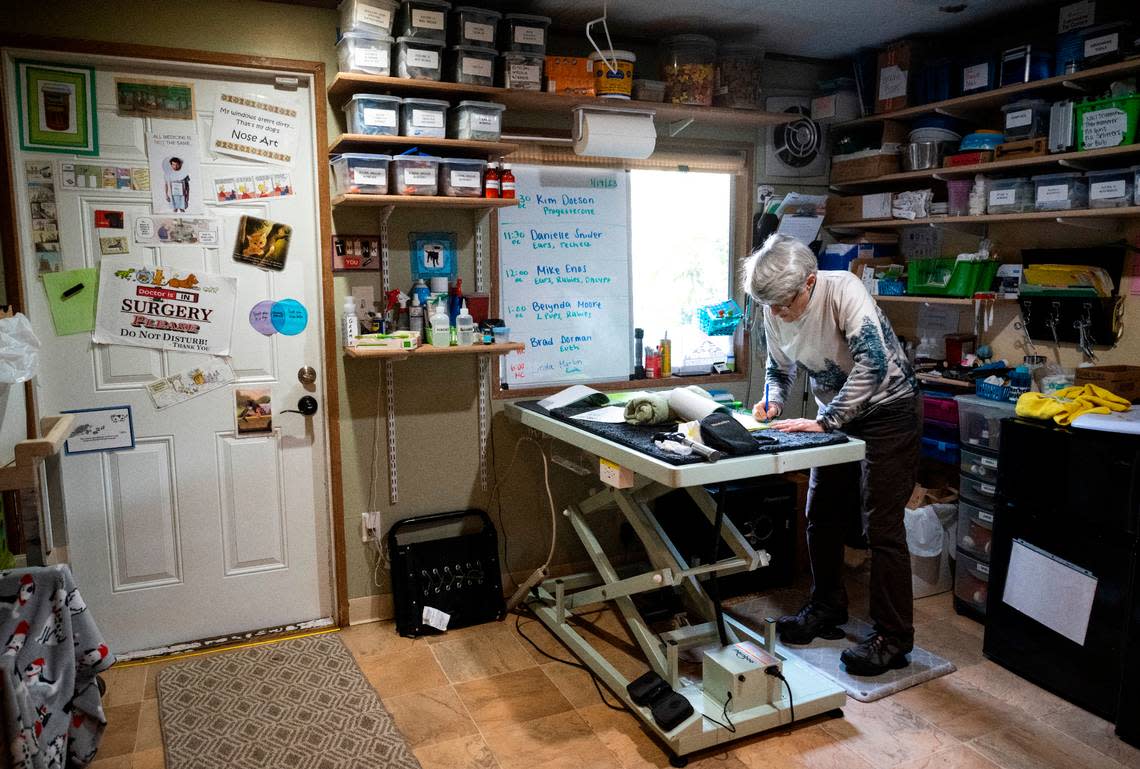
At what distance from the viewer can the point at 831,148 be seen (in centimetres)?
414

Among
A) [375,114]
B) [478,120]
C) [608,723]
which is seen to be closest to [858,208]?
[478,120]

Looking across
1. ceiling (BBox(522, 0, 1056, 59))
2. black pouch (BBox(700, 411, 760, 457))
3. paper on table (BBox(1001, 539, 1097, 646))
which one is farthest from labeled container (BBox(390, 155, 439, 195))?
paper on table (BBox(1001, 539, 1097, 646))

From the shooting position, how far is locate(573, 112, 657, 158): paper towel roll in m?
3.28

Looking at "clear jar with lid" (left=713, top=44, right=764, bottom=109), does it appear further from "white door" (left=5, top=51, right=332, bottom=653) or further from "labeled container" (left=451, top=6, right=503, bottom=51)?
"white door" (left=5, top=51, right=332, bottom=653)

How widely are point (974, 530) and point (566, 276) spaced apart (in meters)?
2.02

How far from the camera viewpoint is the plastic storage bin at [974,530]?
331 cm

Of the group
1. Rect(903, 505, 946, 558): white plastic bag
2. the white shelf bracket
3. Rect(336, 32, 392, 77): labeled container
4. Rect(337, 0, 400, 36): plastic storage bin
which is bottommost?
Rect(903, 505, 946, 558): white plastic bag

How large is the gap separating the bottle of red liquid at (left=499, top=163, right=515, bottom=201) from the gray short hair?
0.97 meters

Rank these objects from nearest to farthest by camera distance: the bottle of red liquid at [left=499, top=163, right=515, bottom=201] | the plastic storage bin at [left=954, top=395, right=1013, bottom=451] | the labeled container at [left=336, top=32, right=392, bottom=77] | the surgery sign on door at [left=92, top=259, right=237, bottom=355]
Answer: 1. the labeled container at [left=336, top=32, right=392, bottom=77]
2. the surgery sign on door at [left=92, top=259, right=237, bottom=355]
3. the bottle of red liquid at [left=499, top=163, right=515, bottom=201]
4. the plastic storage bin at [left=954, top=395, right=1013, bottom=451]

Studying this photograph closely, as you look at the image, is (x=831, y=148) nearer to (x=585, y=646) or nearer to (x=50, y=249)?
(x=585, y=646)

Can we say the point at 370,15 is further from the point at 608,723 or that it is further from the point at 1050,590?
the point at 1050,590

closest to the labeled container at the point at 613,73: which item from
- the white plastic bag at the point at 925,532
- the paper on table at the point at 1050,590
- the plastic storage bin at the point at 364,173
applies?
the plastic storage bin at the point at 364,173

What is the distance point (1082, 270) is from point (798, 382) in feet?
4.62

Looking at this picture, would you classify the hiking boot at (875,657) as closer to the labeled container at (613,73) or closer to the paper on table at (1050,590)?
the paper on table at (1050,590)
